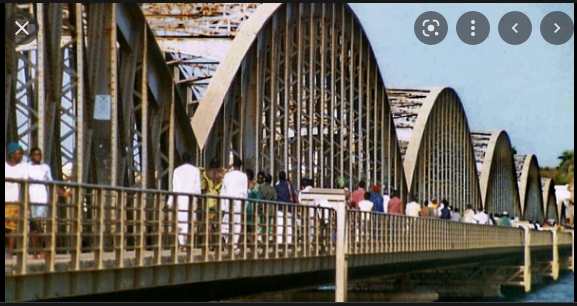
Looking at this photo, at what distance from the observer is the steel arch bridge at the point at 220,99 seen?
23.6m

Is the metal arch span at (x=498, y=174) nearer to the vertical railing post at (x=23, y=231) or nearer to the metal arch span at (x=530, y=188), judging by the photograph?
the metal arch span at (x=530, y=188)

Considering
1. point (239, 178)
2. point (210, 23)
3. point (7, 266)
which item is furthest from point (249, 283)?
point (210, 23)

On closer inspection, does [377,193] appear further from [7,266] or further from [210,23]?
[7,266]

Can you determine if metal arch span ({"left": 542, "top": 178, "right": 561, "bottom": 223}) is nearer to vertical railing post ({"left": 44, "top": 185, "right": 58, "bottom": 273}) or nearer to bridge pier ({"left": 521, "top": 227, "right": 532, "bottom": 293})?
bridge pier ({"left": 521, "top": 227, "right": 532, "bottom": 293})

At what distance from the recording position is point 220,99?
34.7 m

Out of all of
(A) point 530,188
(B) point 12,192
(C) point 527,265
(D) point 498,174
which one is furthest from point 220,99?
(A) point 530,188

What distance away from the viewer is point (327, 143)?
50.6m

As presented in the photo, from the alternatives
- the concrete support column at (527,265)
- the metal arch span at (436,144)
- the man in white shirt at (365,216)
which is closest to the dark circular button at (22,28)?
the man in white shirt at (365,216)

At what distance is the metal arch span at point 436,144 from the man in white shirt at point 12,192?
46273 mm

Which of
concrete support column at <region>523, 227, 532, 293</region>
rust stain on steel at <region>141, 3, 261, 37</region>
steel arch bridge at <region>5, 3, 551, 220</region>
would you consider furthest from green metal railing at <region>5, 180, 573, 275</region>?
concrete support column at <region>523, 227, 532, 293</region>

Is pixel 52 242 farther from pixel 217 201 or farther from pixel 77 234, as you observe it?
pixel 217 201

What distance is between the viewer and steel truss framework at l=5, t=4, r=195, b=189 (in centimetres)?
2199

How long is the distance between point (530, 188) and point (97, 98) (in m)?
77.3

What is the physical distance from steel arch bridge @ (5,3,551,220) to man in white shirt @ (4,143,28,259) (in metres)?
1.51
